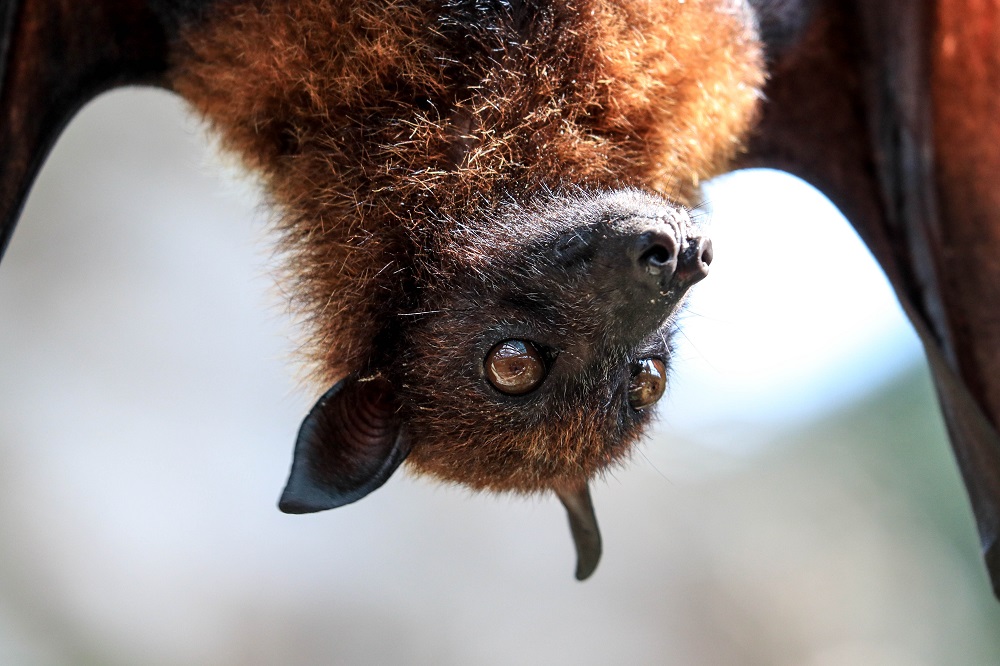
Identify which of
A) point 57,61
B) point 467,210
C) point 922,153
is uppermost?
point 57,61

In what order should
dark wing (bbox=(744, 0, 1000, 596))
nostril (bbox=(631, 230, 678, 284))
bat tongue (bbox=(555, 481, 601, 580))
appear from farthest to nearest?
1. dark wing (bbox=(744, 0, 1000, 596))
2. bat tongue (bbox=(555, 481, 601, 580))
3. nostril (bbox=(631, 230, 678, 284))

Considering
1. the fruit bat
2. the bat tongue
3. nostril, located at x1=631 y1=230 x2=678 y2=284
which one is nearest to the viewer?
nostril, located at x1=631 y1=230 x2=678 y2=284

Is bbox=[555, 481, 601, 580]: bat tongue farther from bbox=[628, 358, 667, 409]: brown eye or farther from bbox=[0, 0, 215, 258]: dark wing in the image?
→ bbox=[0, 0, 215, 258]: dark wing

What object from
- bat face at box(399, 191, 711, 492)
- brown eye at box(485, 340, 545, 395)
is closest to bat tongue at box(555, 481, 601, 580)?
bat face at box(399, 191, 711, 492)

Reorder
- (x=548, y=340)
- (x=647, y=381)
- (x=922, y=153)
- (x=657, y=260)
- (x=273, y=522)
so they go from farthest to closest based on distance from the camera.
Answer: (x=273, y=522)
(x=922, y=153)
(x=647, y=381)
(x=548, y=340)
(x=657, y=260)

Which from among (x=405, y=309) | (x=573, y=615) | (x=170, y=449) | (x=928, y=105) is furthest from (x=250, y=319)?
(x=928, y=105)

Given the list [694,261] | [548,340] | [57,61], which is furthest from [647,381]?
[57,61]

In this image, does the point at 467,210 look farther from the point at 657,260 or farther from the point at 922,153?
the point at 922,153
